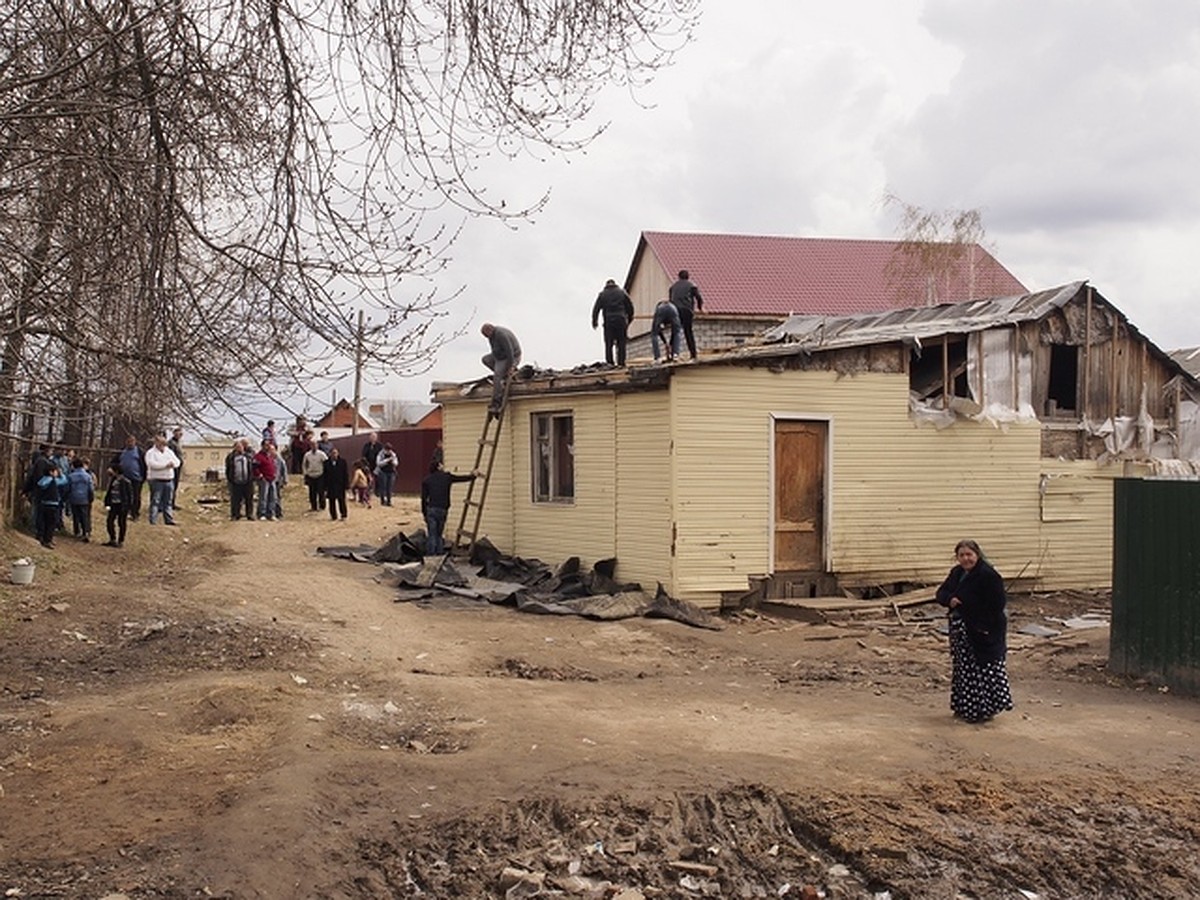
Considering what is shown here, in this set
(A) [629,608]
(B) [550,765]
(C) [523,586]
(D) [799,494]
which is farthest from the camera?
(C) [523,586]

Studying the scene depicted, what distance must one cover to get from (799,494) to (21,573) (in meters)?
9.60

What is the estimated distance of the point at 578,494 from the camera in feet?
54.8

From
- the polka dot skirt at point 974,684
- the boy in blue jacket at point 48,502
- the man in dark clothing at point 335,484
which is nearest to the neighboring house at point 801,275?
the man in dark clothing at point 335,484

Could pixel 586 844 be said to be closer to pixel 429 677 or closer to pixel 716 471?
pixel 429 677

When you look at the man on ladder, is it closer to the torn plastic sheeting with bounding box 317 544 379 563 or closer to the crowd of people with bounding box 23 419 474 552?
the crowd of people with bounding box 23 419 474 552

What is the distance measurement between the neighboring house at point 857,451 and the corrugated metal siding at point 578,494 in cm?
3

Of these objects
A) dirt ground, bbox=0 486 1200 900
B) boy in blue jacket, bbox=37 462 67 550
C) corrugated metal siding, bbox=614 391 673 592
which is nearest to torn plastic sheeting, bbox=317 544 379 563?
boy in blue jacket, bbox=37 462 67 550

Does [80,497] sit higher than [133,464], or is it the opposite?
[133,464]

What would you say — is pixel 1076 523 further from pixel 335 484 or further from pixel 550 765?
pixel 335 484

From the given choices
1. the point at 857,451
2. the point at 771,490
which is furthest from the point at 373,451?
the point at 857,451

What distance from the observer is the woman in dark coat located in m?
8.96

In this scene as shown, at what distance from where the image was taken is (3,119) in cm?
568

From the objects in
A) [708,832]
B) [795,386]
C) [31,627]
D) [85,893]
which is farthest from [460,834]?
[795,386]

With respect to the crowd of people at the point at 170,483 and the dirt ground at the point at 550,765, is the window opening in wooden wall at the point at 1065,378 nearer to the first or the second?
the dirt ground at the point at 550,765
